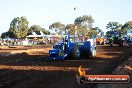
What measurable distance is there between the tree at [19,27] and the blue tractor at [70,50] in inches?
3272

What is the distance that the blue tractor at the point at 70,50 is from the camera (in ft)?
79.8

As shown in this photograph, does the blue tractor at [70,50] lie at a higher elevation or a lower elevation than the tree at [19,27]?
lower

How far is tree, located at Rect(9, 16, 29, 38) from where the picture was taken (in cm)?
11056

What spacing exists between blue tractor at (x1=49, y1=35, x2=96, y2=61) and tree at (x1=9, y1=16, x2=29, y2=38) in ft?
273

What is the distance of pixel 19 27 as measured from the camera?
375 ft

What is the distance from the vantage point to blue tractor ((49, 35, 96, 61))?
79.8 feet

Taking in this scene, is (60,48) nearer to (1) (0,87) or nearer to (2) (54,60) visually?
(2) (54,60)

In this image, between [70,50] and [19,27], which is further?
[19,27]

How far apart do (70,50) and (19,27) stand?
9039 centimetres

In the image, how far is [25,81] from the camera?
13289 mm

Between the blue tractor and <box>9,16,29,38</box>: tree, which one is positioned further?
<box>9,16,29,38</box>: tree

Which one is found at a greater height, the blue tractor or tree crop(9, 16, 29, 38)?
tree crop(9, 16, 29, 38)

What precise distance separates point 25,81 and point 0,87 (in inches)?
66.7

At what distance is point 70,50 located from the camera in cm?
2564
